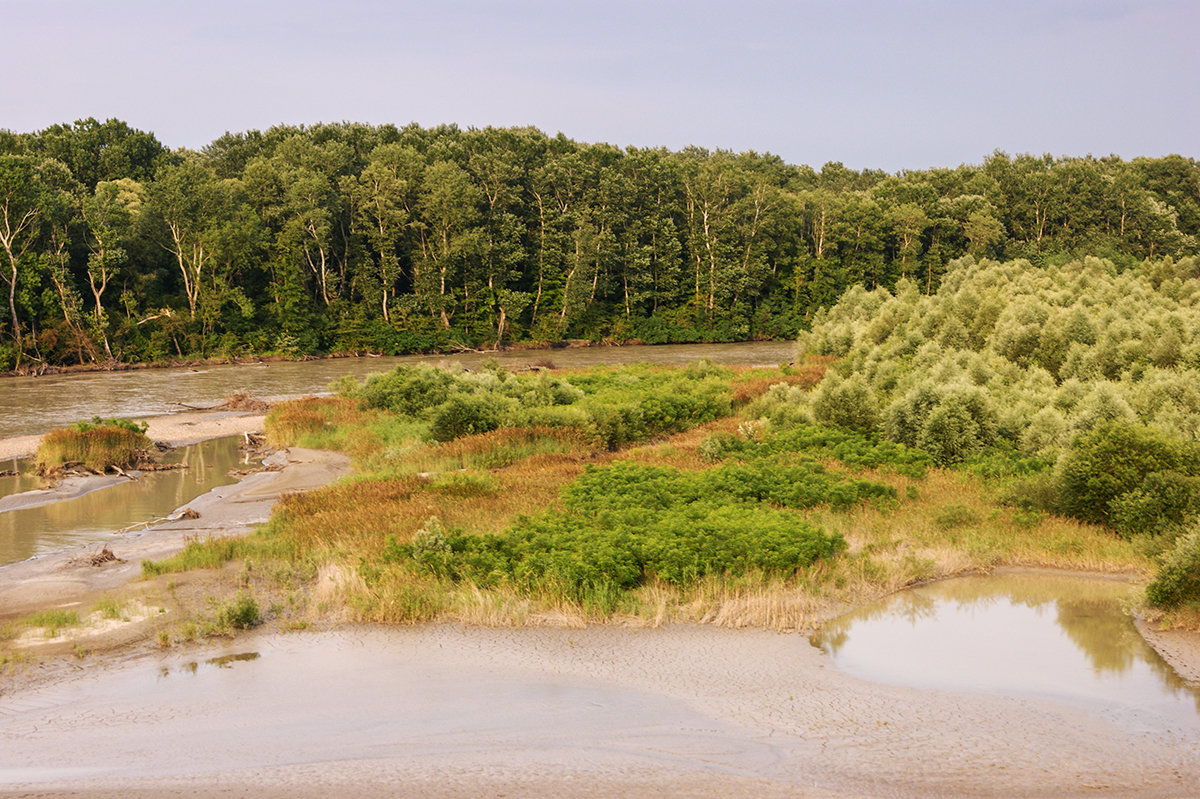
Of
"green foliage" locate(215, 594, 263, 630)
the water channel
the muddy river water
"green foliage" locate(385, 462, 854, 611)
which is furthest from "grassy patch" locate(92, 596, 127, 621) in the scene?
the water channel

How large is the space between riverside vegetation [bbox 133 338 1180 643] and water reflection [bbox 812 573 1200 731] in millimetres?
657

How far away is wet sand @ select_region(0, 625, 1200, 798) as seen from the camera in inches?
335

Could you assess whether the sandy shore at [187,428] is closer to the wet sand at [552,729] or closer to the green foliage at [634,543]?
the green foliage at [634,543]

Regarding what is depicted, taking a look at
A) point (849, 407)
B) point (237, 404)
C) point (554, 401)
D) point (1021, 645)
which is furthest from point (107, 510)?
point (237, 404)

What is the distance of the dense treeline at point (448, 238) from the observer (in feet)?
205

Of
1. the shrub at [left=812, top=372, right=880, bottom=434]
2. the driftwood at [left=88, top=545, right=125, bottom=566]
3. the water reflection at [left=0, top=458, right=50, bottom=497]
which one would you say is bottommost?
the water reflection at [left=0, top=458, right=50, bottom=497]

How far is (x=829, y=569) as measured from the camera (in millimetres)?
14336

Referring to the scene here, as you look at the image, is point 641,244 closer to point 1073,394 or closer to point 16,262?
point 16,262

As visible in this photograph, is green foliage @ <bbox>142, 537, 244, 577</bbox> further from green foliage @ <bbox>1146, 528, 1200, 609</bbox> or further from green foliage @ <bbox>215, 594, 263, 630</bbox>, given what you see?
green foliage @ <bbox>1146, 528, 1200, 609</bbox>

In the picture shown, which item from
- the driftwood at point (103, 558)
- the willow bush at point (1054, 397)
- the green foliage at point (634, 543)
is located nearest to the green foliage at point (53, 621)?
the driftwood at point (103, 558)

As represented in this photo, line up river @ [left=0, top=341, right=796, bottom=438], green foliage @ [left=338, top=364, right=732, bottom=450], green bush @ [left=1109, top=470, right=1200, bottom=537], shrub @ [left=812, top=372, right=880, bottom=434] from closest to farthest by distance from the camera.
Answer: green bush @ [left=1109, top=470, right=1200, bottom=537]
shrub @ [left=812, top=372, right=880, bottom=434]
green foliage @ [left=338, top=364, right=732, bottom=450]
river @ [left=0, top=341, right=796, bottom=438]

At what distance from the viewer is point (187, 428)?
116 feet

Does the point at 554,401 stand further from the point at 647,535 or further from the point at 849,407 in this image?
the point at 647,535

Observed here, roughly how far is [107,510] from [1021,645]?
66.6ft
